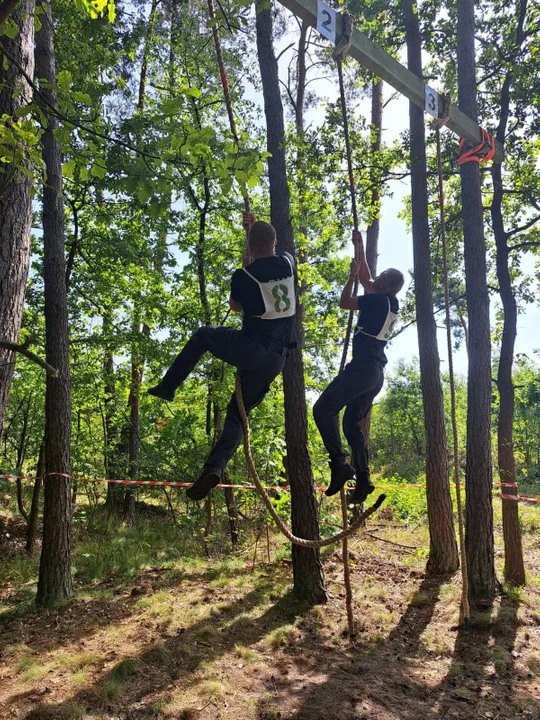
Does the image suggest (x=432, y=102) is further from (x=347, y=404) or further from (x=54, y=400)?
(x=54, y=400)

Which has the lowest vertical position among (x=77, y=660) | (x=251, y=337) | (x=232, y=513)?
(x=77, y=660)

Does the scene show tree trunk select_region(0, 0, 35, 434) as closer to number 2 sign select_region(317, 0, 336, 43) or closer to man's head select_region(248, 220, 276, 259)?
man's head select_region(248, 220, 276, 259)

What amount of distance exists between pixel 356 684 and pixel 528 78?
842 cm

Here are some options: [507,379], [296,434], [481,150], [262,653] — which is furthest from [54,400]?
[507,379]

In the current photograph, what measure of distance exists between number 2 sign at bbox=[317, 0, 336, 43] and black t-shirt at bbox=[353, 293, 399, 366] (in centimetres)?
204

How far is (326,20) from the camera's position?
3.78 metres

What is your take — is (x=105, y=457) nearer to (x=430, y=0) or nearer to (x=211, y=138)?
(x=211, y=138)

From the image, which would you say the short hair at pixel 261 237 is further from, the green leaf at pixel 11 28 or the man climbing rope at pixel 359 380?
the green leaf at pixel 11 28

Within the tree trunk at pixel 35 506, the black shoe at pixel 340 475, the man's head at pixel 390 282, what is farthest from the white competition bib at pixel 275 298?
the tree trunk at pixel 35 506

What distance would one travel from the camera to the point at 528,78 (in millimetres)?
7383

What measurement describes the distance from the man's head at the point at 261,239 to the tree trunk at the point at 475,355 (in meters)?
4.66

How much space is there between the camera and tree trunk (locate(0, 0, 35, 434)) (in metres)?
2.36

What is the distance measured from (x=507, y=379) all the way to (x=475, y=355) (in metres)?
1.29

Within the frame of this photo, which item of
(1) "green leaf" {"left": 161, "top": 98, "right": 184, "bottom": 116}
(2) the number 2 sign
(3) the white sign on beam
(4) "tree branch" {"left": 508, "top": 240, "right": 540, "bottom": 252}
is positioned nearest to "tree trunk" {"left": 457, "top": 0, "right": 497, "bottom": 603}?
(4) "tree branch" {"left": 508, "top": 240, "right": 540, "bottom": 252}
